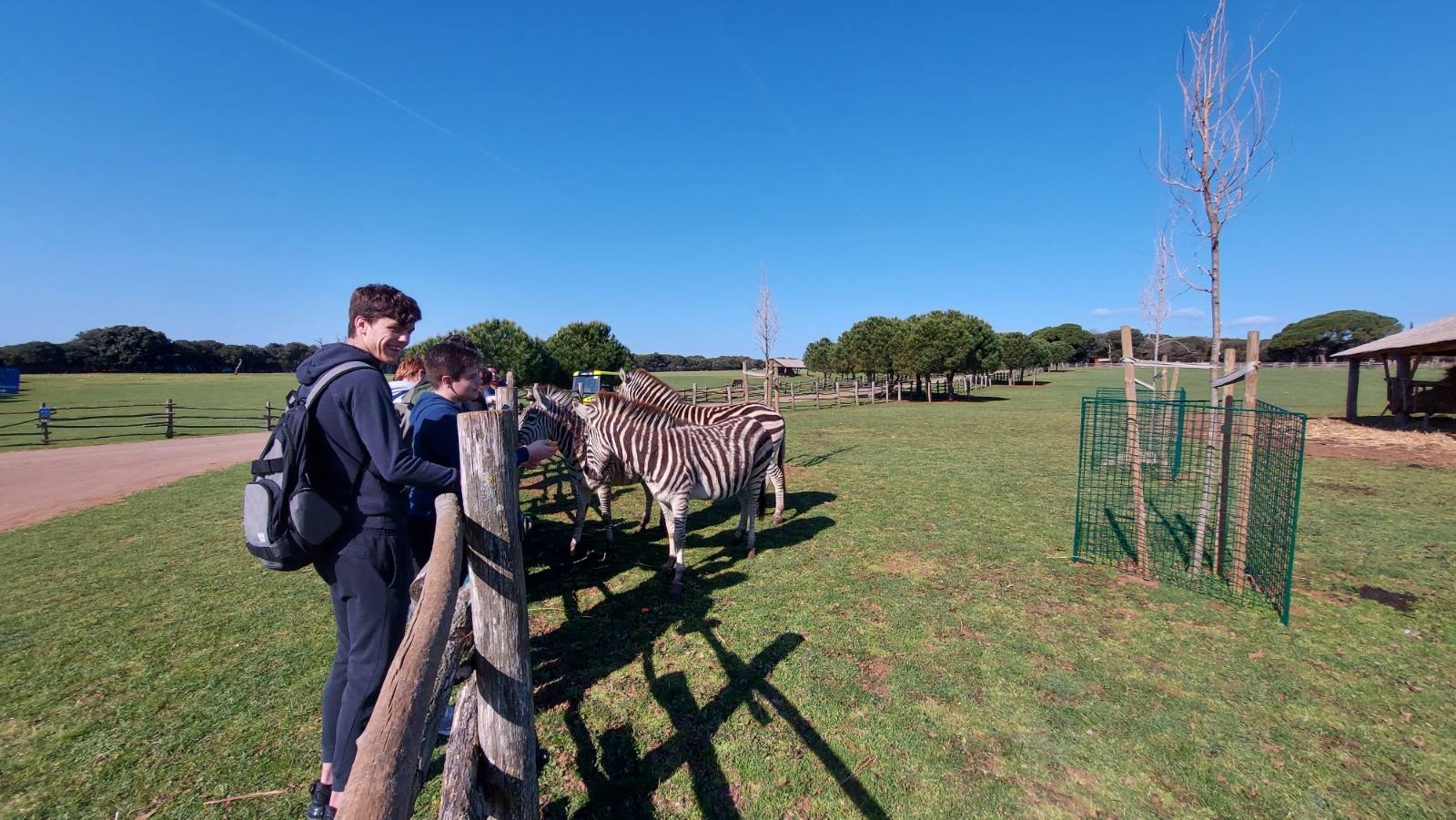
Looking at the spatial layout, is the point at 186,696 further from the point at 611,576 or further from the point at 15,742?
the point at 611,576

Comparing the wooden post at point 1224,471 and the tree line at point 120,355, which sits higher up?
the tree line at point 120,355

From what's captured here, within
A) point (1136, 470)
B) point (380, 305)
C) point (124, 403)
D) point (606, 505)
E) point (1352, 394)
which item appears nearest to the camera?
point (380, 305)

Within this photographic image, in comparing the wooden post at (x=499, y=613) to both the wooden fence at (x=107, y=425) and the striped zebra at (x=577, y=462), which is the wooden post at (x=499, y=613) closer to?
the striped zebra at (x=577, y=462)

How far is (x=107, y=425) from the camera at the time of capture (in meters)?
18.2

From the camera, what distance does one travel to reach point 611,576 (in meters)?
5.50

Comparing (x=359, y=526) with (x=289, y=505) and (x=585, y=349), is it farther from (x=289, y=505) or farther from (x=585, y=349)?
(x=585, y=349)

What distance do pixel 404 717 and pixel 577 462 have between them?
17.8 feet

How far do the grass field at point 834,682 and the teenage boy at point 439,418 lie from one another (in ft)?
4.64

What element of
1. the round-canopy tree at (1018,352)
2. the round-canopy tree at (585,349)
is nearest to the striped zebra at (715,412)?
the round-canopy tree at (585,349)

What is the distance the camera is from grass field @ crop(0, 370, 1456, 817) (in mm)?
2732

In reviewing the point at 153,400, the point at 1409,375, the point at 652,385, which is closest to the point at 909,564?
the point at 652,385

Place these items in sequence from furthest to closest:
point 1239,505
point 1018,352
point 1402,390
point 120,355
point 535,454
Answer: point 120,355
point 1018,352
point 1402,390
point 1239,505
point 535,454

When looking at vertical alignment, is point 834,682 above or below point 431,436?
below

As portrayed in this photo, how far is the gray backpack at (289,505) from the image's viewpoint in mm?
1895
